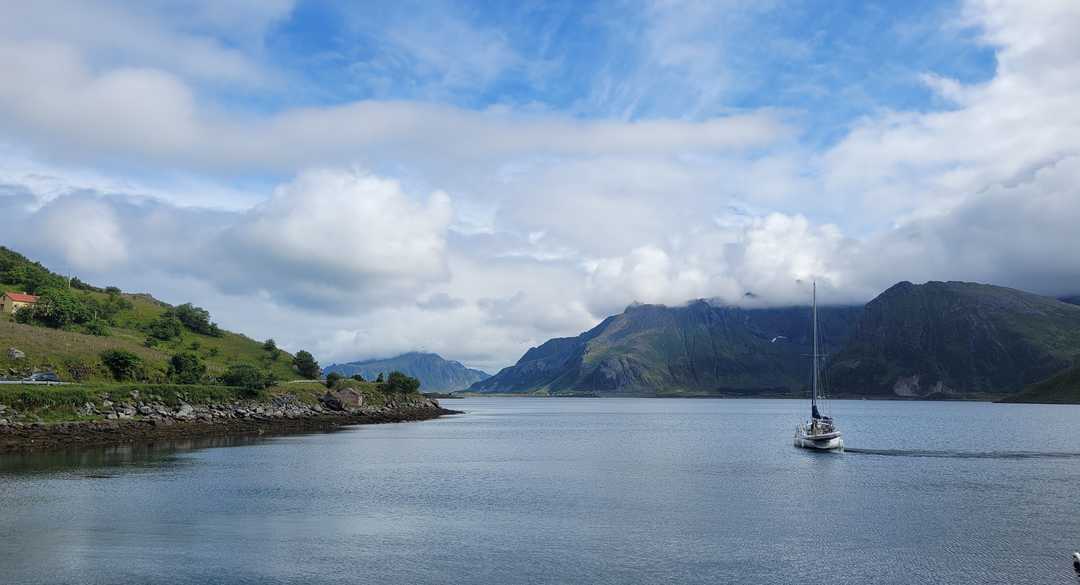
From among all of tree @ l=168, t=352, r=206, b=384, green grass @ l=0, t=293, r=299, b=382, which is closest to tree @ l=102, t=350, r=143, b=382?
green grass @ l=0, t=293, r=299, b=382

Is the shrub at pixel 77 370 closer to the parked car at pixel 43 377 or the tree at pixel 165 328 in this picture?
the parked car at pixel 43 377

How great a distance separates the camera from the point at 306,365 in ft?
606

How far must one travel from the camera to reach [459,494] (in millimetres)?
59750

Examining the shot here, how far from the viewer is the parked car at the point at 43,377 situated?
10140 cm

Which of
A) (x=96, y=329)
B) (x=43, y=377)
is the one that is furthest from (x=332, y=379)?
(x=43, y=377)

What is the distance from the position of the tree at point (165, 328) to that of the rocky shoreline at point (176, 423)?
43.0 m

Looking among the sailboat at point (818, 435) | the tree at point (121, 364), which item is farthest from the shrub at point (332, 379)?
the sailboat at point (818, 435)

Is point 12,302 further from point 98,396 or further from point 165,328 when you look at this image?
point 98,396

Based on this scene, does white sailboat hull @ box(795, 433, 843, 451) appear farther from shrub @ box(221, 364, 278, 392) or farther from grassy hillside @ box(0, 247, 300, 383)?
grassy hillside @ box(0, 247, 300, 383)

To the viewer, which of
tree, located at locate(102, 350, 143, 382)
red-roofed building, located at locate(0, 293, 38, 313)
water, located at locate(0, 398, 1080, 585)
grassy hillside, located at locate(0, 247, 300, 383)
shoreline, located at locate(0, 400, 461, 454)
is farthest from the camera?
red-roofed building, located at locate(0, 293, 38, 313)

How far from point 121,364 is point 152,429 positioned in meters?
24.2

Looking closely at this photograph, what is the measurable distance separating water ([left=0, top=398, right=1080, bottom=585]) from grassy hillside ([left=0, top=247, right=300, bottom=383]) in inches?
1446

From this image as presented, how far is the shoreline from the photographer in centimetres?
8131

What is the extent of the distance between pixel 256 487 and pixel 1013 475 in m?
68.9
